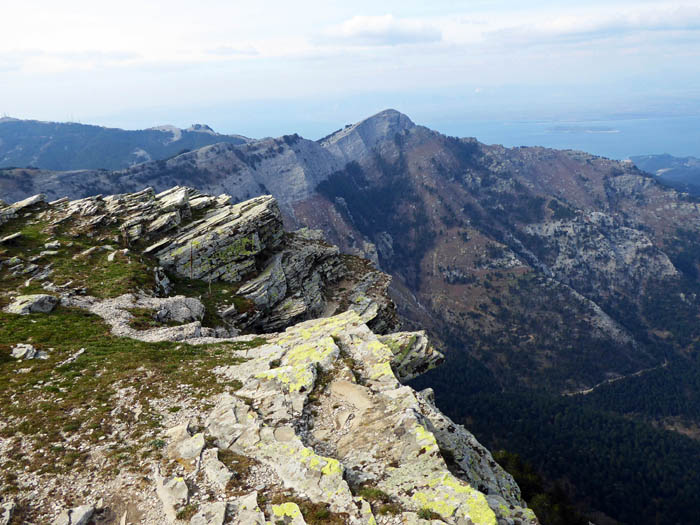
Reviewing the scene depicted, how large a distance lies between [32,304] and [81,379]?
54.9 feet

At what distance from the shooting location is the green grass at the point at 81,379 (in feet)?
76.4

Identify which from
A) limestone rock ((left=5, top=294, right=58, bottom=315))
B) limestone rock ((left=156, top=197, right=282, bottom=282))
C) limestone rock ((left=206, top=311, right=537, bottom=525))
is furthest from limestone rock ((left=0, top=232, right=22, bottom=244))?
limestone rock ((left=206, top=311, right=537, bottom=525))

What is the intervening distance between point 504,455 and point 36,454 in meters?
78.6

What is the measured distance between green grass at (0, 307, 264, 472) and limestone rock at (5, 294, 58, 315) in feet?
3.33

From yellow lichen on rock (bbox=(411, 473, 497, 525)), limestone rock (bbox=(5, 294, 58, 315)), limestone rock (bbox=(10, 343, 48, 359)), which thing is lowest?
yellow lichen on rock (bbox=(411, 473, 497, 525))

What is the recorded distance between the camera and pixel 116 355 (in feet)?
106

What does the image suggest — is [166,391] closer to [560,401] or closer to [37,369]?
[37,369]

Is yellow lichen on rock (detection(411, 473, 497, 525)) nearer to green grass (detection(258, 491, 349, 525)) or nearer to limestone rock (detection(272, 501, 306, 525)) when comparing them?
green grass (detection(258, 491, 349, 525))

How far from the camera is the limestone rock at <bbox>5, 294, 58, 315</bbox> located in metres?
37.8

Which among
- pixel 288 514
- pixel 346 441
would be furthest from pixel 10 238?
pixel 288 514

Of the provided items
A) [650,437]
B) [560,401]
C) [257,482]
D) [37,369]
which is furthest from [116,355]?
[650,437]

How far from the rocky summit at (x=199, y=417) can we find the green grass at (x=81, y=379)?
0.14 meters

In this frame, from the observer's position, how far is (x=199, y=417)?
2492 cm

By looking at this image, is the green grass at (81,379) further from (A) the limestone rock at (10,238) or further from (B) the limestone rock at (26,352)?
(A) the limestone rock at (10,238)
